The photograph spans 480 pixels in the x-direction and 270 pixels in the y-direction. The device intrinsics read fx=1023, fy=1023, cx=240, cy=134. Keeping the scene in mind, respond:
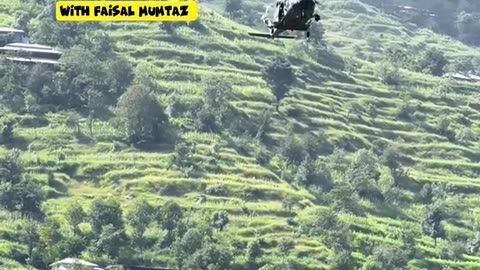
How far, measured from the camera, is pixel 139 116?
117250mm

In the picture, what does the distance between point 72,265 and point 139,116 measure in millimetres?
34730

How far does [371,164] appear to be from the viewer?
387ft

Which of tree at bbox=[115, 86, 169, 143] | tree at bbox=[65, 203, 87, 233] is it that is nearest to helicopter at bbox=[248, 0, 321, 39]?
tree at bbox=[65, 203, 87, 233]

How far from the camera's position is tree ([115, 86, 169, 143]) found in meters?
116

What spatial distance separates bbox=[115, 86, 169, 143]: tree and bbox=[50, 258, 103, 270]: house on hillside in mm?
30739

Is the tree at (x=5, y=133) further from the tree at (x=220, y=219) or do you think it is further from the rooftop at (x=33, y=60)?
the tree at (x=220, y=219)

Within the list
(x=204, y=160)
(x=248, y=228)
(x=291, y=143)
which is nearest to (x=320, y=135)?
(x=291, y=143)

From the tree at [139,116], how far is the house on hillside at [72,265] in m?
30.7

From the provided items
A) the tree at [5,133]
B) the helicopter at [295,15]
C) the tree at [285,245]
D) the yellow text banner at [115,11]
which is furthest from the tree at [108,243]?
the helicopter at [295,15]

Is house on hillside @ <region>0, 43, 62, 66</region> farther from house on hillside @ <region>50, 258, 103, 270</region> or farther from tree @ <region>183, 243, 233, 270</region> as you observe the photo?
tree @ <region>183, 243, 233, 270</region>

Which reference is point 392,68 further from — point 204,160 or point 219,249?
point 219,249

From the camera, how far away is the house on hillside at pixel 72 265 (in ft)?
279

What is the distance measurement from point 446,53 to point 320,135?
247ft

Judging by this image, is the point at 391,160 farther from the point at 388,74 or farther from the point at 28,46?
the point at 28,46
